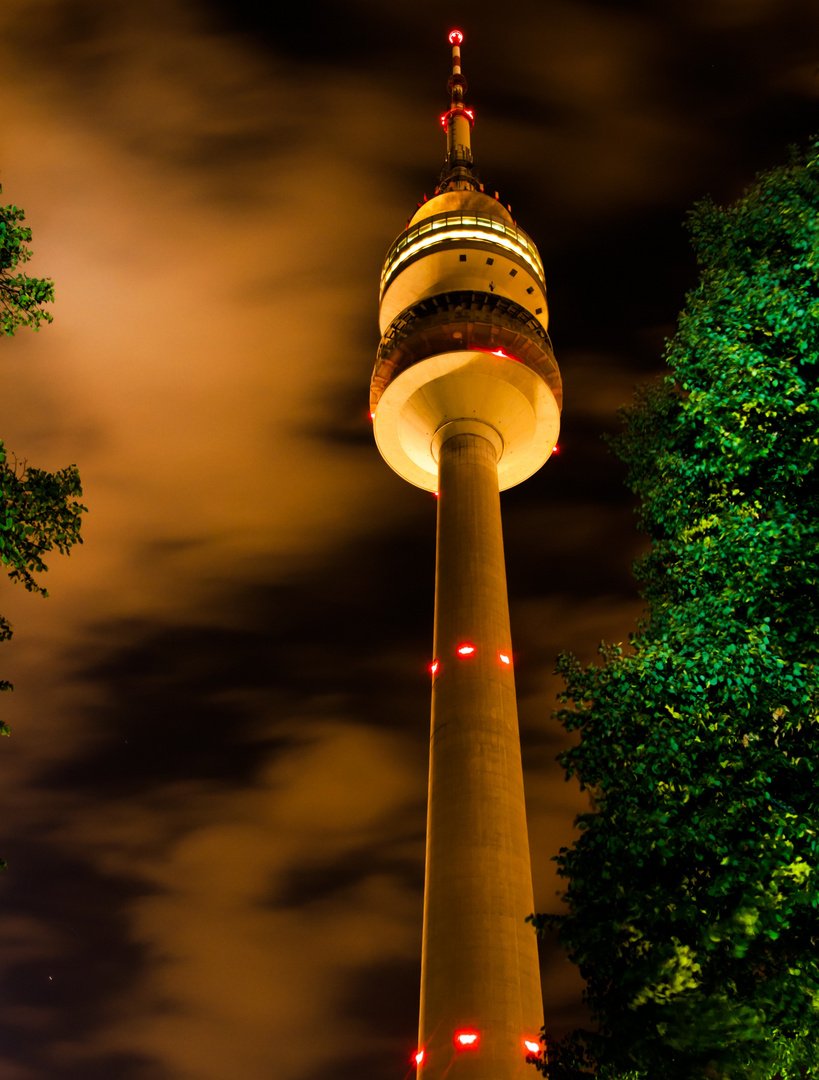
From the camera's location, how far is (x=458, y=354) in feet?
167

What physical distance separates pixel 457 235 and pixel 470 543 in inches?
931

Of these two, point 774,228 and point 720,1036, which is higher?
point 774,228

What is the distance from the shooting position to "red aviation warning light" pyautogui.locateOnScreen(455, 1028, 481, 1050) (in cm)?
3142

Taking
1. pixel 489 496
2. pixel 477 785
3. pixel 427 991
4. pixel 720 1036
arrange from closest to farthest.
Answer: pixel 720 1036
pixel 427 991
pixel 477 785
pixel 489 496

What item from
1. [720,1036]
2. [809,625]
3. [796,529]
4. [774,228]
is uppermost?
[774,228]

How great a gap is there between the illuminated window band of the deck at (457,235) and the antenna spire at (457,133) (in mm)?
8480

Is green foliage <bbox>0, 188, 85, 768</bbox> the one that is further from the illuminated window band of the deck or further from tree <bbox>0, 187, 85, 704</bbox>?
the illuminated window band of the deck

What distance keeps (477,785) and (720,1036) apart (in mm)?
25524

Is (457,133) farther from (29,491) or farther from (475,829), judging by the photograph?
(29,491)

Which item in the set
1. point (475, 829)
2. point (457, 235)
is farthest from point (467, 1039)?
point (457, 235)

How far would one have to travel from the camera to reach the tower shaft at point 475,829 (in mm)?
32125

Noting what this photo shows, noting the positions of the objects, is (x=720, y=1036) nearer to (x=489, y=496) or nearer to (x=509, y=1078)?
(x=509, y=1078)

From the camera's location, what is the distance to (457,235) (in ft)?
Result: 189

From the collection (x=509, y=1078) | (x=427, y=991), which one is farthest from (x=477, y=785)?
(x=509, y=1078)
